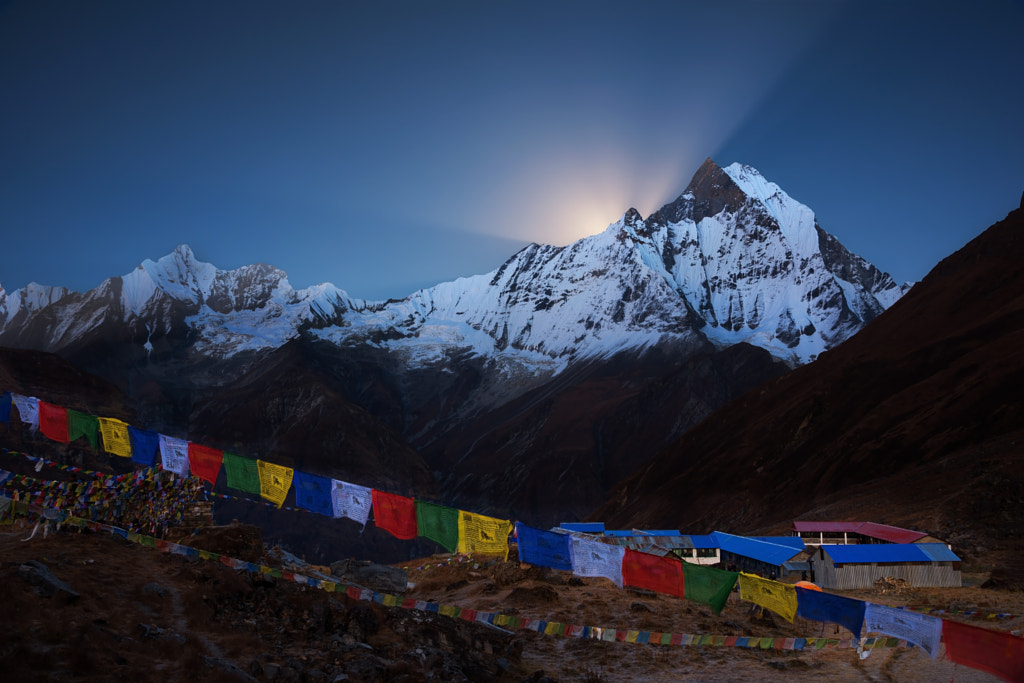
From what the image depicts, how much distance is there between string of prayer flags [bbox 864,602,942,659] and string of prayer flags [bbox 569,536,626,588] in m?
6.19

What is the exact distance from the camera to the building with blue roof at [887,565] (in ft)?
134

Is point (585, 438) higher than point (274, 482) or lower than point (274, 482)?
higher

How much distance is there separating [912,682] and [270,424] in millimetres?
149695

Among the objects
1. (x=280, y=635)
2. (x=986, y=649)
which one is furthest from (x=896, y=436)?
(x=280, y=635)

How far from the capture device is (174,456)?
2066 centimetres

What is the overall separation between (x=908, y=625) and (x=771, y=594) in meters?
4.45

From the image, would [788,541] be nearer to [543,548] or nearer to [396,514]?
[543,548]

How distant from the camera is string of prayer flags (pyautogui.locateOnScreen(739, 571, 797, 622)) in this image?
1856cm

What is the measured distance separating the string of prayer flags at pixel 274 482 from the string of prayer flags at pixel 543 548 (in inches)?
268

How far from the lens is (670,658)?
20281 mm

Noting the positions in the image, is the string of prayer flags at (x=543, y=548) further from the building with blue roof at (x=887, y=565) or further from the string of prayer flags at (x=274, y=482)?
the building with blue roof at (x=887, y=565)

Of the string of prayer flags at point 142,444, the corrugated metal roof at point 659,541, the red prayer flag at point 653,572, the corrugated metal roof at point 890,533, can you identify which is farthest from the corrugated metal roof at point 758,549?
the string of prayer flags at point 142,444

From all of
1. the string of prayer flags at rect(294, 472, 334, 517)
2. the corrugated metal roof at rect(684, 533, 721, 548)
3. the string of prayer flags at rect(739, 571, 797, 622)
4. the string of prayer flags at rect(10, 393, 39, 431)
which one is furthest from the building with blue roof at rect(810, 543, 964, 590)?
the string of prayer flags at rect(10, 393, 39, 431)

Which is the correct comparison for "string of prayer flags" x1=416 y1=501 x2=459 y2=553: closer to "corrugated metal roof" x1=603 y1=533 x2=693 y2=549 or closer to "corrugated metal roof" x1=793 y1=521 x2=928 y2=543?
"corrugated metal roof" x1=603 y1=533 x2=693 y2=549
